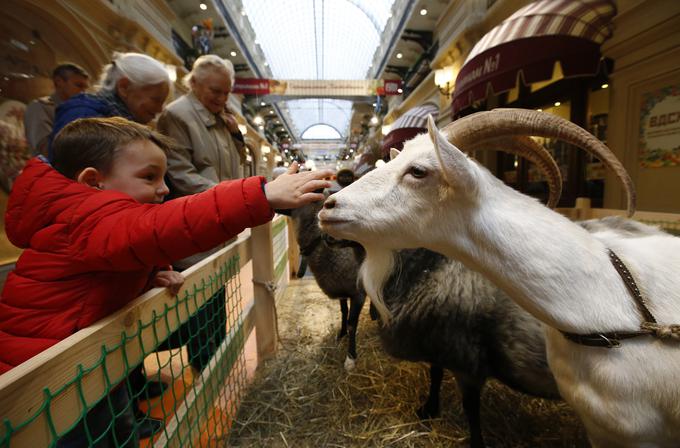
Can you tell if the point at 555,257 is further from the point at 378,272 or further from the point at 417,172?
the point at 378,272

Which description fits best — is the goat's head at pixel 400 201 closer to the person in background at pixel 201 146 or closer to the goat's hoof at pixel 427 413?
the person in background at pixel 201 146

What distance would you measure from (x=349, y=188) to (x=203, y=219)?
52cm

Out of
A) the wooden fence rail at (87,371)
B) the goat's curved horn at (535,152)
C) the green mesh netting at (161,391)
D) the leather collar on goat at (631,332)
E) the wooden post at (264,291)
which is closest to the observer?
the wooden fence rail at (87,371)

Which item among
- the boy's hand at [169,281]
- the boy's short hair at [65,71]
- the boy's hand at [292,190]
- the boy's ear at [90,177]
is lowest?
the boy's hand at [169,281]

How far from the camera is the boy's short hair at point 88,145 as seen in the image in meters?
0.90

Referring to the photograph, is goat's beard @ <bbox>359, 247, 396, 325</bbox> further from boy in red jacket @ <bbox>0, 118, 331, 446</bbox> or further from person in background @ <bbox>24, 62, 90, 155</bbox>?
person in background @ <bbox>24, 62, 90, 155</bbox>

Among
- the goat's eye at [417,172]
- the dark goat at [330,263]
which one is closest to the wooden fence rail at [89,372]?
the goat's eye at [417,172]

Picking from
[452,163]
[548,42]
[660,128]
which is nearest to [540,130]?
[452,163]

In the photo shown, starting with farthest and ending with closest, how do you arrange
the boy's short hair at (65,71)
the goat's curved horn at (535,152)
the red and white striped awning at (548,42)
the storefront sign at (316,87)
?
the storefront sign at (316,87), the red and white striped awning at (548,42), the boy's short hair at (65,71), the goat's curved horn at (535,152)

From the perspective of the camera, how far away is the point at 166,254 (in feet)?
2.59

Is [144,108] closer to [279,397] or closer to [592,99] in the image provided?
[279,397]

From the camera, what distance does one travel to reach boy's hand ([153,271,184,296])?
1052 millimetres

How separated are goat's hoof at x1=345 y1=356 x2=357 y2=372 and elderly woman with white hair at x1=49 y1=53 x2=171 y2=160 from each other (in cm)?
215

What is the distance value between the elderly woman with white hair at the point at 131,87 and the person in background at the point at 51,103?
87cm
